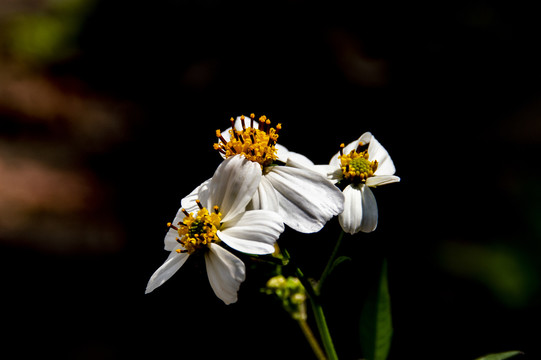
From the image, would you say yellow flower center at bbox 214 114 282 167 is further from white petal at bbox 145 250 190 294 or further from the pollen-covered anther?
white petal at bbox 145 250 190 294

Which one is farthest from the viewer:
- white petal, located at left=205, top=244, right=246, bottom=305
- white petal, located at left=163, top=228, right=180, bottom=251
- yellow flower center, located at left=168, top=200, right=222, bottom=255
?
white petal, located at left=163, top=228, right=180, bottom=251

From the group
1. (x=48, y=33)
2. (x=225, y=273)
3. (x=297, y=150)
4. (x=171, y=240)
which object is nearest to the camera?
(x=225, y=273)

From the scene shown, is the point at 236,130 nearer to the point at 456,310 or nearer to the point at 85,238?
the point at 456,310

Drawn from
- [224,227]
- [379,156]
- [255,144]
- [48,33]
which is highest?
[48,33]

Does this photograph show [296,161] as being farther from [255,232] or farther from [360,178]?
[255,232]

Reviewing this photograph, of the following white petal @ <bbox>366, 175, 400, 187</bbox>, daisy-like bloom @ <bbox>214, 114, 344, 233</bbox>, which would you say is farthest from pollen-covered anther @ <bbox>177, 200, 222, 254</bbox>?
white petal @ <bbox>366, 175, 400, 187</bbox>

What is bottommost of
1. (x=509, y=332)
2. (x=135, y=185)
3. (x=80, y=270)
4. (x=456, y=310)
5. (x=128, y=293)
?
(x=509, y=332)

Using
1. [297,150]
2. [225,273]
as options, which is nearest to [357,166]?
[225,273]

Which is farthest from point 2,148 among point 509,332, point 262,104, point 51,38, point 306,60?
point 509,332
